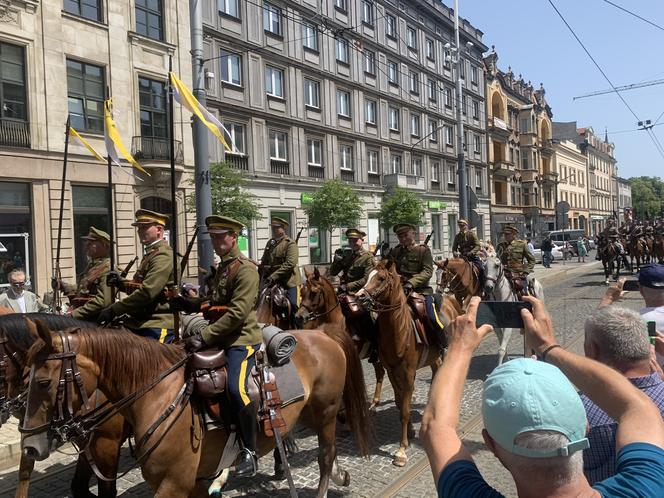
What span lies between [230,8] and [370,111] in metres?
12.2

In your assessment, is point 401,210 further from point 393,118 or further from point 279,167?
point 393,118

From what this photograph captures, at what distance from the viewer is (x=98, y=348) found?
11.9ft

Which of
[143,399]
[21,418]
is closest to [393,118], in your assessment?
[21,418]

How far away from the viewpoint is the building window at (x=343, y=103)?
1235 inches

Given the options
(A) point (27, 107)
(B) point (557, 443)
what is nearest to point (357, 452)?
(B) point (557, 443)

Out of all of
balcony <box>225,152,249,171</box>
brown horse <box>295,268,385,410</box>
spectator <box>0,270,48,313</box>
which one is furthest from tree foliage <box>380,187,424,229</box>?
spectator <box>0,270,48,313</box>

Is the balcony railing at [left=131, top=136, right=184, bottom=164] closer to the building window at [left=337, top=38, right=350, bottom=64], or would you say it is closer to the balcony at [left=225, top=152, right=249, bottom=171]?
the balcony at [left=225, top=152, right=249, bottom=171]

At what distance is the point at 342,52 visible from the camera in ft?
104

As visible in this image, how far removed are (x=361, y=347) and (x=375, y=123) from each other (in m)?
29.0

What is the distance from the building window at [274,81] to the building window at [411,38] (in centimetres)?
1448

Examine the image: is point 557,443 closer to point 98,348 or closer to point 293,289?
point 98,348

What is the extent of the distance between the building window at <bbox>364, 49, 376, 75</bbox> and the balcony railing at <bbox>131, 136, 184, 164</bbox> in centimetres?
1632

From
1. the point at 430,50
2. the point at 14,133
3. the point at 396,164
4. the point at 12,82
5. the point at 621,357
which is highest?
the point at 430,50

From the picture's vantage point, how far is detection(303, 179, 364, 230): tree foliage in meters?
25.5
